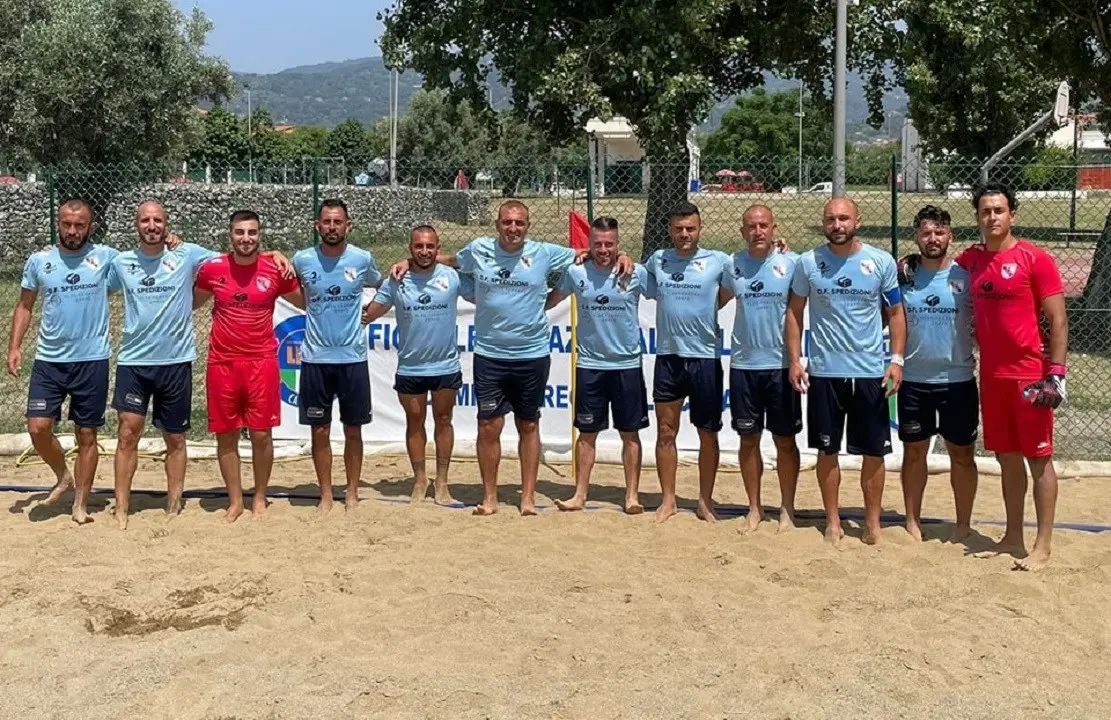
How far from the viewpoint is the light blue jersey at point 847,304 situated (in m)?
5.76

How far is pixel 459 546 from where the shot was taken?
595 centimetres

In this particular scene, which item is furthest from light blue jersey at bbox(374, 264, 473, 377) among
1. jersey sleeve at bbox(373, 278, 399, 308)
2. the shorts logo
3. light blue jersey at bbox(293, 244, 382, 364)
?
the shorts logo

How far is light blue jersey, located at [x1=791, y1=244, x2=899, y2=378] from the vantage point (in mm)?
5758

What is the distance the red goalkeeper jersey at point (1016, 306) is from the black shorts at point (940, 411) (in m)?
0.29

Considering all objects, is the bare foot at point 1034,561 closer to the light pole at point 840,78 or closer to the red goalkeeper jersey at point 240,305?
the red goalkeeper jersey at point 240,305

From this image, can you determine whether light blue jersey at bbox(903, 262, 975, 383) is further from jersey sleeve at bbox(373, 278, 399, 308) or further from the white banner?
jersey sleeve at bbox(373, 278, 399, 308)

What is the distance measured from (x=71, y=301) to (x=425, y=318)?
2.13 metres

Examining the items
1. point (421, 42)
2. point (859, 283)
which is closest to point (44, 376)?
point (859, 283)

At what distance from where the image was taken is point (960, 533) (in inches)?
238

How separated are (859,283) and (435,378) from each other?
8.64ft

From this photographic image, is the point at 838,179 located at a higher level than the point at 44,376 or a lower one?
higher

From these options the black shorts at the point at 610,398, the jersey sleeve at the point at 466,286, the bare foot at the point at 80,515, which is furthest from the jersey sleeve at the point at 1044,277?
the bare foot at the point at 80,515

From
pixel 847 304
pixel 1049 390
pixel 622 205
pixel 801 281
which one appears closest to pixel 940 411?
pixel 1049 390

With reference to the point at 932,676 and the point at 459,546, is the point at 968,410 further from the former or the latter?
the point at 459,546
